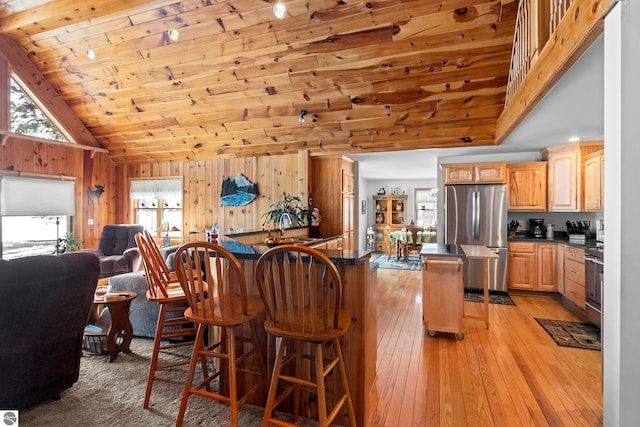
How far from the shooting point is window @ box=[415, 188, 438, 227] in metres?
9.91

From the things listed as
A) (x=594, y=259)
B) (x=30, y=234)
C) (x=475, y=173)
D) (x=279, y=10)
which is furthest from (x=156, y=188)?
(x=594, y=259)

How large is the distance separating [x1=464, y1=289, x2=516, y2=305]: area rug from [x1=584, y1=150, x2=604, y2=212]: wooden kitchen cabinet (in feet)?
5.43

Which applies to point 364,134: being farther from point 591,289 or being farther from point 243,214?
point 591,289

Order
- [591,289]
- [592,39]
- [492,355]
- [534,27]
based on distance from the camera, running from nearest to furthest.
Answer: [592,39]
[534,27]
[492,355]
[591,289]

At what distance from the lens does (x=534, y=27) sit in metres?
2.55

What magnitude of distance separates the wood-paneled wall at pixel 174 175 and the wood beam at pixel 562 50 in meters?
3.33

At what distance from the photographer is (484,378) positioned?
240 cm

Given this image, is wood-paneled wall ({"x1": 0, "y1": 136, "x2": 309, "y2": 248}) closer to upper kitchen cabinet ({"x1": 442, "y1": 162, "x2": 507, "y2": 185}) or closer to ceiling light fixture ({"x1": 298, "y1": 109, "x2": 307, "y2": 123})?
ceiling light fixture ({"x1": 298, "y1": 109, "x2": 307, "y2": 123})

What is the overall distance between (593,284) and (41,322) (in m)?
4.95

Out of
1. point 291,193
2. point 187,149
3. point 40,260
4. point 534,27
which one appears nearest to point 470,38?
point 534,27

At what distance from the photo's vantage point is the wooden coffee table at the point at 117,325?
2672 millimetres

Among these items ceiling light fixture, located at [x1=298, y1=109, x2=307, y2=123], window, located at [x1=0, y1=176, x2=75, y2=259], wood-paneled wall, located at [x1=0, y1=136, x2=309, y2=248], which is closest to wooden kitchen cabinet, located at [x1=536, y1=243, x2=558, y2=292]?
wood-paneled wall, located at [x1=0, y1=136, x2=309, y2=248]

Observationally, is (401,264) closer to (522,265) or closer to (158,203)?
(522,265)

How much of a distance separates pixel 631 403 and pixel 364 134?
13.3 ft
